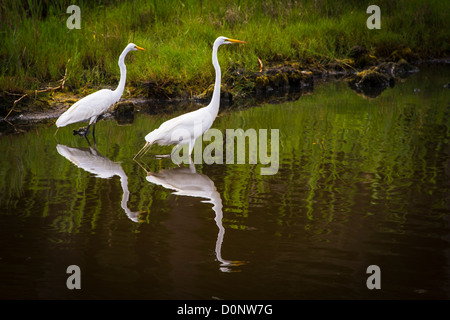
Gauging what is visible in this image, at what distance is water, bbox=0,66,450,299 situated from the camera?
410 cm

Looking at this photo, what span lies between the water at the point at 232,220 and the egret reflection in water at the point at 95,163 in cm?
3

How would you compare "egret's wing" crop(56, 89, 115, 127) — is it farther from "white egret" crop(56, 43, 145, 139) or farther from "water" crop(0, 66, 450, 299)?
"water" crop(0, 66, 450, 299)

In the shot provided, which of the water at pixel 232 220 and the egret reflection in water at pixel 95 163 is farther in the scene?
the egret reflection in water at pixel 95 163

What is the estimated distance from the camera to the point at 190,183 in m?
6.64

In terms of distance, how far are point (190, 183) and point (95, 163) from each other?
1.54 m

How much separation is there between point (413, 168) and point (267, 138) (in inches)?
99.0

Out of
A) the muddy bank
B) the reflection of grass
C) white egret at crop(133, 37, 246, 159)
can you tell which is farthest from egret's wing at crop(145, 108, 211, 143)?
the reflection of grass

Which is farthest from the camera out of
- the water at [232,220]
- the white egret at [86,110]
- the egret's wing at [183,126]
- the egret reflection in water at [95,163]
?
the white egret at [86,110]

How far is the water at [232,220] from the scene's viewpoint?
161 inches

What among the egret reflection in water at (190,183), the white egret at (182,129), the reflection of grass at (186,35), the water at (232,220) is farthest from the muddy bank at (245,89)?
the egret reflection in water at (190,183)

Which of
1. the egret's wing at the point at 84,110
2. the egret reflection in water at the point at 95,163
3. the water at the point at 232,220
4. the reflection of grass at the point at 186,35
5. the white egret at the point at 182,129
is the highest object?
the reflection of grass at the point at 186,35

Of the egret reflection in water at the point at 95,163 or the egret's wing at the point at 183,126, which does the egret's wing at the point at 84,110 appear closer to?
the egret reflection in water at the point at 95,163

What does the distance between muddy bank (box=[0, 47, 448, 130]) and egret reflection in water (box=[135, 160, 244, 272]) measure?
403 cm
